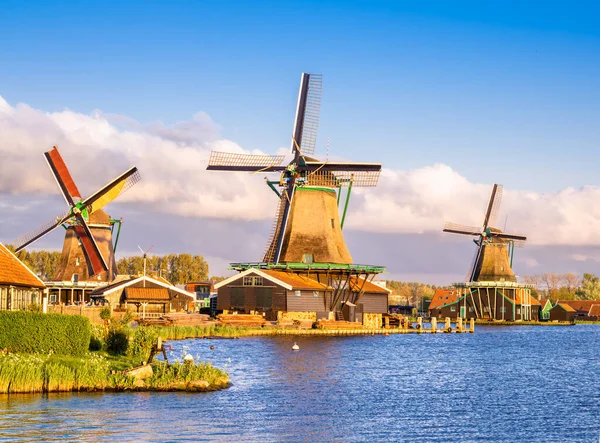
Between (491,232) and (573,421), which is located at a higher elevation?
(491,232)

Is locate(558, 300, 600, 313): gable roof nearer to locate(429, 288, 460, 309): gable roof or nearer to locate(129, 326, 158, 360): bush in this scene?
locate(429, 288, 460, 309): gable roof

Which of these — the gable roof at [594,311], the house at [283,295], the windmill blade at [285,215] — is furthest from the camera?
the gable roof at [594,311]

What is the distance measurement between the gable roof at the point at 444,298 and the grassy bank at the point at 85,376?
9833cm

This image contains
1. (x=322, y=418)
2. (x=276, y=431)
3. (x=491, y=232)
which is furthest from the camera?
(x=491, y=232)

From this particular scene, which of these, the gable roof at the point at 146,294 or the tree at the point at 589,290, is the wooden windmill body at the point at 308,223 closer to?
the gable roof at the point at 146,294

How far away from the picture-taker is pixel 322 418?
27.7 m

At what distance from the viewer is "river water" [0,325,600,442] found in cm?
2433

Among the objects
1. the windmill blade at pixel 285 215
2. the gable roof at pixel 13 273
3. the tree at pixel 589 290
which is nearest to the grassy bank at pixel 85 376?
the gable roof at pixel 13 273

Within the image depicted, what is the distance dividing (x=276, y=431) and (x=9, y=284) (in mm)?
18716

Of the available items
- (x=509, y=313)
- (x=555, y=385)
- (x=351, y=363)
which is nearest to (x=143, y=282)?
(x=351, y=363)

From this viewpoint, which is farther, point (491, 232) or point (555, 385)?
point (491, 232)

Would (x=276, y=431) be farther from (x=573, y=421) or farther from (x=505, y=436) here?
(x=573, y=421)

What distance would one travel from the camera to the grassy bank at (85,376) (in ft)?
92.2

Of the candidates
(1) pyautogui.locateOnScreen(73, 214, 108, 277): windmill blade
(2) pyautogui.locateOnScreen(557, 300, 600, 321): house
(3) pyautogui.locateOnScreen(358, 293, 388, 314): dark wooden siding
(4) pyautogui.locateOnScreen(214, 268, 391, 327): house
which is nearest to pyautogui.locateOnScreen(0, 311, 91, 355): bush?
(4) pyautogui.locateOnScreen(214, 268, 391, 327): house
